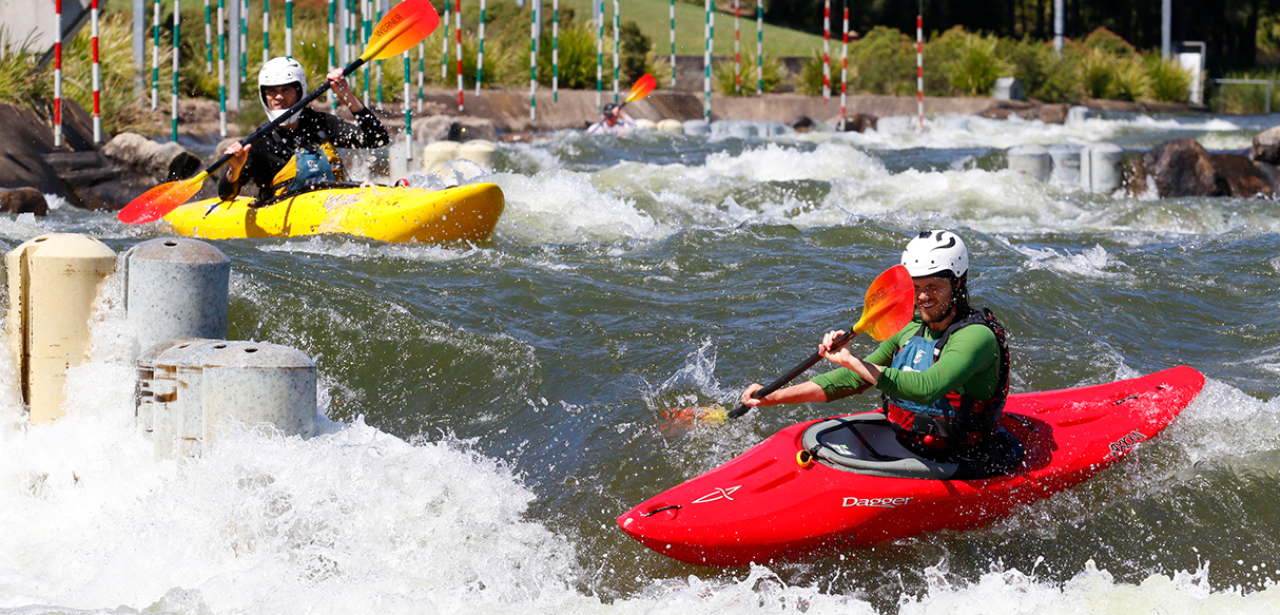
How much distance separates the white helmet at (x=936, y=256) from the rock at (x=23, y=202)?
6.36 metres

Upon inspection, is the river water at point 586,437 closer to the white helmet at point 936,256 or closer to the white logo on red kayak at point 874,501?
the white logo on red kayak at point 874,501

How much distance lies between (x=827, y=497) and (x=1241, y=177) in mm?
8372

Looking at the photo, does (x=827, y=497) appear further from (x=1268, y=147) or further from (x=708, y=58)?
(x=708, y=58)

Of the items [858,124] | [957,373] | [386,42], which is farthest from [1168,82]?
[957,373]

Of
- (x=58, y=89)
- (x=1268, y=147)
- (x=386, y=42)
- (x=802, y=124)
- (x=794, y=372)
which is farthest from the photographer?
(x=802, y=124)

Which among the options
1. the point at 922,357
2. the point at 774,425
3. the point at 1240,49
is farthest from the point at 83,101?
the point at 1240,49

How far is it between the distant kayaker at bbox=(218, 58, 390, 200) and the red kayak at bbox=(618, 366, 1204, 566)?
386 cm

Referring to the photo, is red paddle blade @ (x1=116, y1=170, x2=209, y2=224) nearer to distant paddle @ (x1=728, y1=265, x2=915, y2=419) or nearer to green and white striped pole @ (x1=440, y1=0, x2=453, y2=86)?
distant paddle @ (x1=728, y1=265, x2=915, y2=419)

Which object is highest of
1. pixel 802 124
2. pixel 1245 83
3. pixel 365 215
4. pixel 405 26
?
pixel 1245 83

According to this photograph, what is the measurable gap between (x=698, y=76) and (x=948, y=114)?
606cm

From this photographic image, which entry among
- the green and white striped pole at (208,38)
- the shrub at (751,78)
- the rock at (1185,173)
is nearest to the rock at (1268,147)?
the rock at (1185,173)

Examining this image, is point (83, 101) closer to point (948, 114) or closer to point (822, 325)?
point (822, 325)

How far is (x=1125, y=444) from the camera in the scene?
3.87 meters

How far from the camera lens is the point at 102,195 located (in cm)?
895
